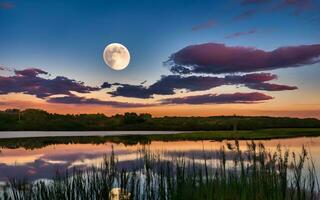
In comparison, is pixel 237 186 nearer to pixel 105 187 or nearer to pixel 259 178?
pixel 259 178

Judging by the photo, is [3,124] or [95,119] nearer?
[3,124]

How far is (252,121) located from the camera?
9531 centimetres

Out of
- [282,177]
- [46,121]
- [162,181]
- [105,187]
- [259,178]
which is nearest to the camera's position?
[282,177]

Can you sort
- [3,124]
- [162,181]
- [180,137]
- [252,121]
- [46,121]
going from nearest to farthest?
[162,181]
[180,137]
[252,121]
[3,124]
[46,121]

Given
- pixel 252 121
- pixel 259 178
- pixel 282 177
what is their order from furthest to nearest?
pixel 252 121
pixel 259 178
pixel 282 177

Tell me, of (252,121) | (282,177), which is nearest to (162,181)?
(282,177)

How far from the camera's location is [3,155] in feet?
149

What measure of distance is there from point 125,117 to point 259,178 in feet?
332

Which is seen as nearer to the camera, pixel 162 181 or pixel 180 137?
pixel 162 181

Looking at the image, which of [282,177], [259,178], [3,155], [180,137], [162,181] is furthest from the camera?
[180,137]

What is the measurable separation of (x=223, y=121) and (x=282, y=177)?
9085 cm

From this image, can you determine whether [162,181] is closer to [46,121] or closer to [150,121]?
[150,121]

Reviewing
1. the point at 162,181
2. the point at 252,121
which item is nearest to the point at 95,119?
the point at 252,121

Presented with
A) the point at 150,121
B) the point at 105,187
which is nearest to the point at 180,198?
the point at 105,187
